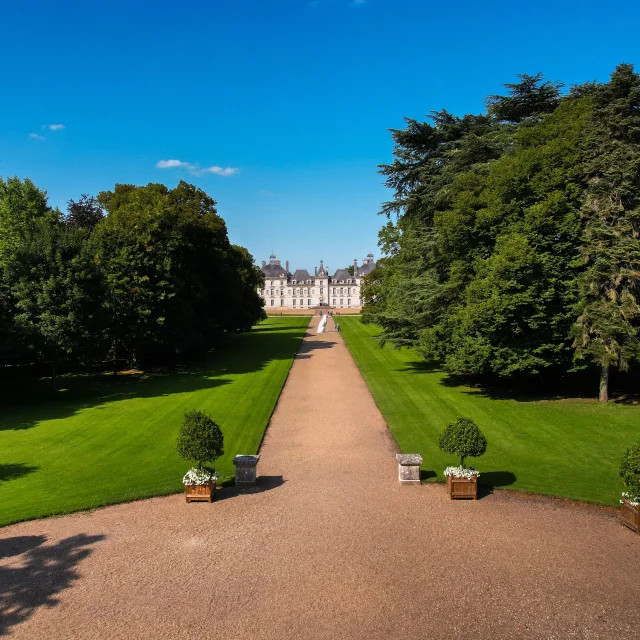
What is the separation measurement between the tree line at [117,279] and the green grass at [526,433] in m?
13.8

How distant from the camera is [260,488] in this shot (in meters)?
12.4

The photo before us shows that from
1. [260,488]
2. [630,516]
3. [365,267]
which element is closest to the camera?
[630,516]

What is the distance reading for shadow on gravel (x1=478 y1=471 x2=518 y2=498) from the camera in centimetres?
1211

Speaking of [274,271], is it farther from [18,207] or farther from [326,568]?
[326,568]

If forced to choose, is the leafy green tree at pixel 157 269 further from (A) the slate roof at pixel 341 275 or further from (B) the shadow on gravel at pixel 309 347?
(A) the slate roof at pixel 341 275

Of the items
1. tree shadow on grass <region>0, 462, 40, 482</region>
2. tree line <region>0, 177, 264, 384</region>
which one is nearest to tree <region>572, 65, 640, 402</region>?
tree shadow on grass <region>0, 462, 40, 482</region>

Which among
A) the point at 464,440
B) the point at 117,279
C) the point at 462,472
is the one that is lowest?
the point at 462,472

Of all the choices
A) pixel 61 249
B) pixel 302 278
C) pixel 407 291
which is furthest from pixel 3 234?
pixel 302 278

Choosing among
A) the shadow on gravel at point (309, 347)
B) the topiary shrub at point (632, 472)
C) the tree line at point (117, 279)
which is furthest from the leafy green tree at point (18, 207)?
the topiary shrub at point (632, 472)

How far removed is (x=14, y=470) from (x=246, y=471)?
707 centimetres

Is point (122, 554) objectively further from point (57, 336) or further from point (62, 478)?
point (57, 336)

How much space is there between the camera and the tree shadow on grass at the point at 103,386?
21.2 m

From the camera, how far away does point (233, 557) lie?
9.08 m

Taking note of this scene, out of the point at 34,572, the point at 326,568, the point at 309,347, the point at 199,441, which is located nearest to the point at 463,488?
the point at 326,568
